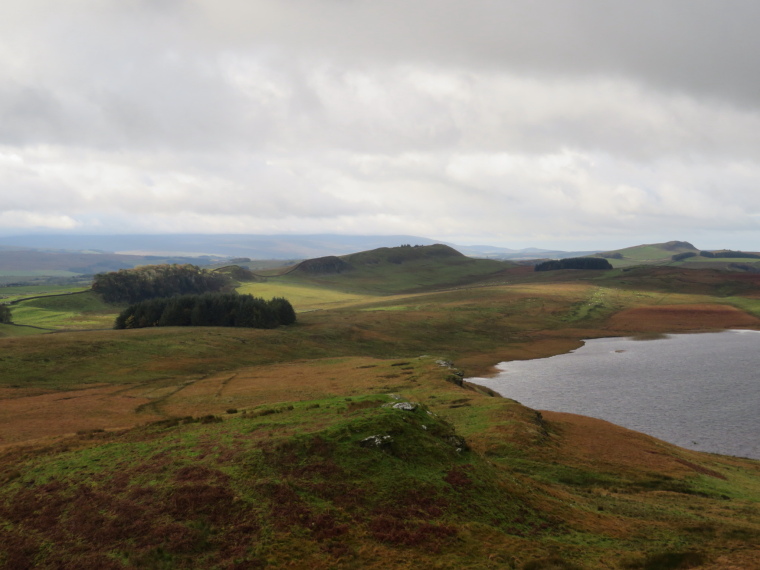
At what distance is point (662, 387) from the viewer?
71.7 metres

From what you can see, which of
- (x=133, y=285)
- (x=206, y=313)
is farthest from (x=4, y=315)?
(x=133, y=285)

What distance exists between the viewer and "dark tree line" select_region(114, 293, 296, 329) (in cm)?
11462

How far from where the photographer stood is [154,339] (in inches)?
3600

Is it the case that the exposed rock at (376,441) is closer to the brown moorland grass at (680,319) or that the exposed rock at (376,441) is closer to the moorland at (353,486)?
the moorland at (353,486)

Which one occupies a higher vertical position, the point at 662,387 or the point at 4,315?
the point at 4,315

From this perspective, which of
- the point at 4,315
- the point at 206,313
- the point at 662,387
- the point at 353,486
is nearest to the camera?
the point at 353,486

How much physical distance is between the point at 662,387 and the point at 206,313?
9505cm

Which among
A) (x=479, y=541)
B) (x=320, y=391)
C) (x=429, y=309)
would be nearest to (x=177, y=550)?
(x=479, y=541)

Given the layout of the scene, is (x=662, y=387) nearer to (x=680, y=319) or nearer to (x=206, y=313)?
(x=680, y=319)

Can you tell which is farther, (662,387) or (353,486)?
(662,387)

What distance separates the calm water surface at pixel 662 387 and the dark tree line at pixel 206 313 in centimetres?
5689

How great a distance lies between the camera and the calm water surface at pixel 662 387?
2095 inches

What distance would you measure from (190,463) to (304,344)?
252 ft

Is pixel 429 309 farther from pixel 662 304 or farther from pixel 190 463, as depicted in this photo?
pixel 190 463
